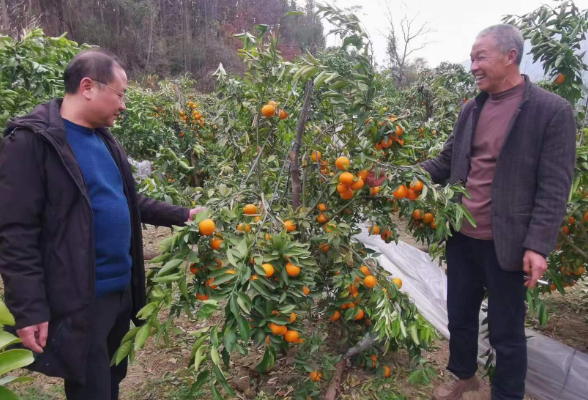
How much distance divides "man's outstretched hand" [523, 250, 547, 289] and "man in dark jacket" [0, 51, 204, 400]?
1.41 metres

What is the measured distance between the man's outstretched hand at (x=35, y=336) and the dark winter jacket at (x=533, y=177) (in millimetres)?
1538

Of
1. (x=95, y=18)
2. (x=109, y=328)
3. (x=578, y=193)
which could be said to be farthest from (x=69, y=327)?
(x=95, y=18)

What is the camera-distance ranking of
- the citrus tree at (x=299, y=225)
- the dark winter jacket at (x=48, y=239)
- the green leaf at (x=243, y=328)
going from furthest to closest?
the citrus tree at (x=299, y=225) < the green leaf at (x=243, y=328) < the dark winter jacket at (x=48, y=239)

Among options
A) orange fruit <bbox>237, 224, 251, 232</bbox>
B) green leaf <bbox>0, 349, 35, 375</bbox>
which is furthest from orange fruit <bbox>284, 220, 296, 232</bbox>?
green leaf <bbox>0, 349, 35, 375</bbox>

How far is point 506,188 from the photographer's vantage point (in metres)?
1.57

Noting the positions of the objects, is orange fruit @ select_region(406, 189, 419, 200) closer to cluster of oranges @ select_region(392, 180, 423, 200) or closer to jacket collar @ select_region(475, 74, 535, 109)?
cluster of oranges @ select_region(392, 180, 423, 200)

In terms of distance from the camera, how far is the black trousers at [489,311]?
1630mm

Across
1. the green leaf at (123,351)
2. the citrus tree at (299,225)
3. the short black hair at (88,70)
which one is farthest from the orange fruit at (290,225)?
the short black hair at (88,70)

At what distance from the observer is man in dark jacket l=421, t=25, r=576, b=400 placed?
58.7 inches

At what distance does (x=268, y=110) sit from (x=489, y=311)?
1.23 m

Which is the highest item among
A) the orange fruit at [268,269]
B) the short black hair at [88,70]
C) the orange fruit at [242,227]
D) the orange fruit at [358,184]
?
the short black hair at [88,70]

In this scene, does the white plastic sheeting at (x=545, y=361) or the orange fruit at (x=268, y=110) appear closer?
the orange fruit at (x=268, y=110)

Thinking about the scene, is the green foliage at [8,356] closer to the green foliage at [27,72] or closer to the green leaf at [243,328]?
the green leaf at [243,328]

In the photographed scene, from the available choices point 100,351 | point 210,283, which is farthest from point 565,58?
point 100,351
